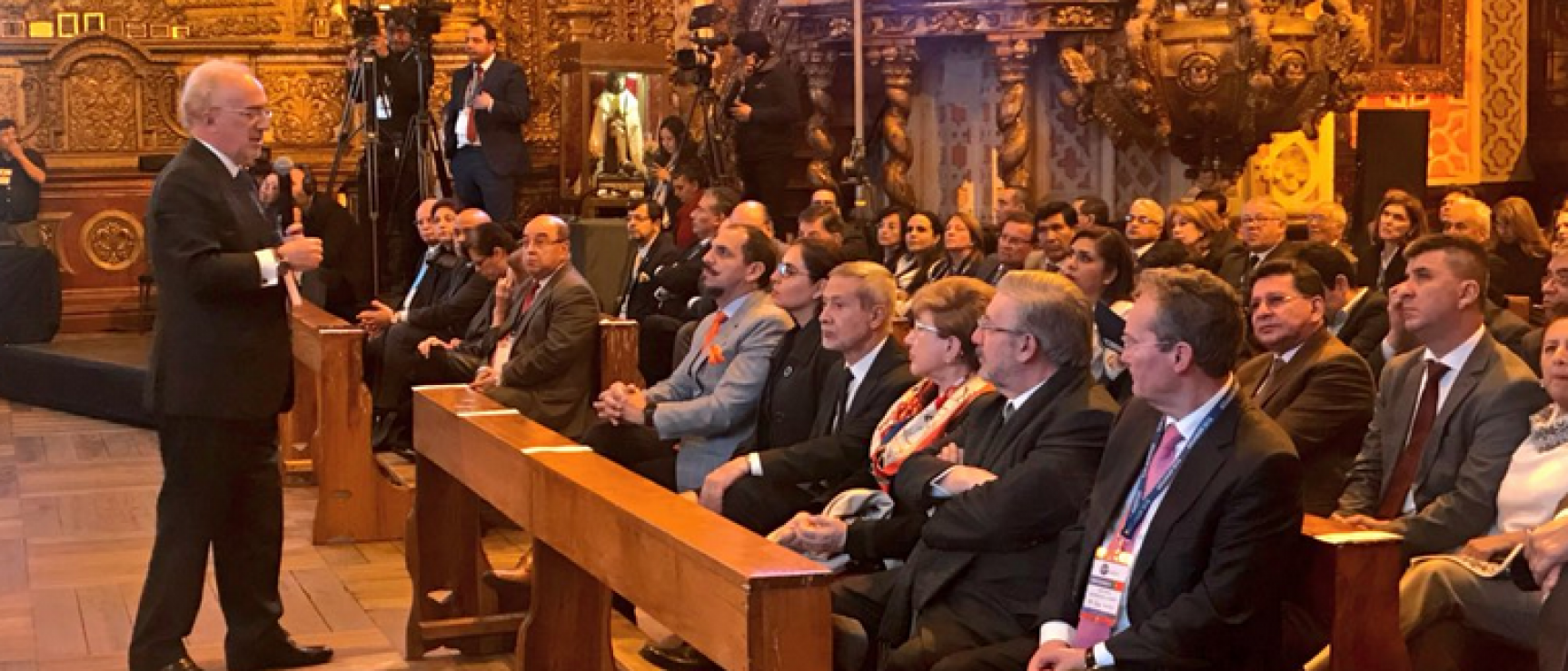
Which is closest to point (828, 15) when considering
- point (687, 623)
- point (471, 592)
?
point (471, 592)

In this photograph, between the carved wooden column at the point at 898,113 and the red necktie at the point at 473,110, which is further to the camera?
the red necktie at the point at 473,110

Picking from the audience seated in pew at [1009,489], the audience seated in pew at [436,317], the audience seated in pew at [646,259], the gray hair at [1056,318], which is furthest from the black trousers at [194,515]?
the audience seated in pew at [646,259]

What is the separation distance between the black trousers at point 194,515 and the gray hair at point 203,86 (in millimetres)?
752

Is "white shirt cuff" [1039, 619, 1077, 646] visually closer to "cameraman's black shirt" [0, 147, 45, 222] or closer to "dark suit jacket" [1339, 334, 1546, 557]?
"dark suit jacket" [1339, 334, 1546, 557]

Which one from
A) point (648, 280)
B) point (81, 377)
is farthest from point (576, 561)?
point (81, 377)

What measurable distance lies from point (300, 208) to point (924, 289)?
7.48 metres

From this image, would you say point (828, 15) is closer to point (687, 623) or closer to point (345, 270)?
point (345, 270)

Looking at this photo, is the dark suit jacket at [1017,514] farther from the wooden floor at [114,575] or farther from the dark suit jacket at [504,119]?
the dark suit jacket at [504,119]

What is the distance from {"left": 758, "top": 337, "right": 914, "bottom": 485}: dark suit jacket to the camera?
5016 millimetres

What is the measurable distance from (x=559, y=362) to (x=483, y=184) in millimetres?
4683

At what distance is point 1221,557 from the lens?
3.31 metres

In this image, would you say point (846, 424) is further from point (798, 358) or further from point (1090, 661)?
point (1090, 661)

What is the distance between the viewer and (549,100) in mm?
14555

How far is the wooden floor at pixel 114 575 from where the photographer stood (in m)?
5.76
